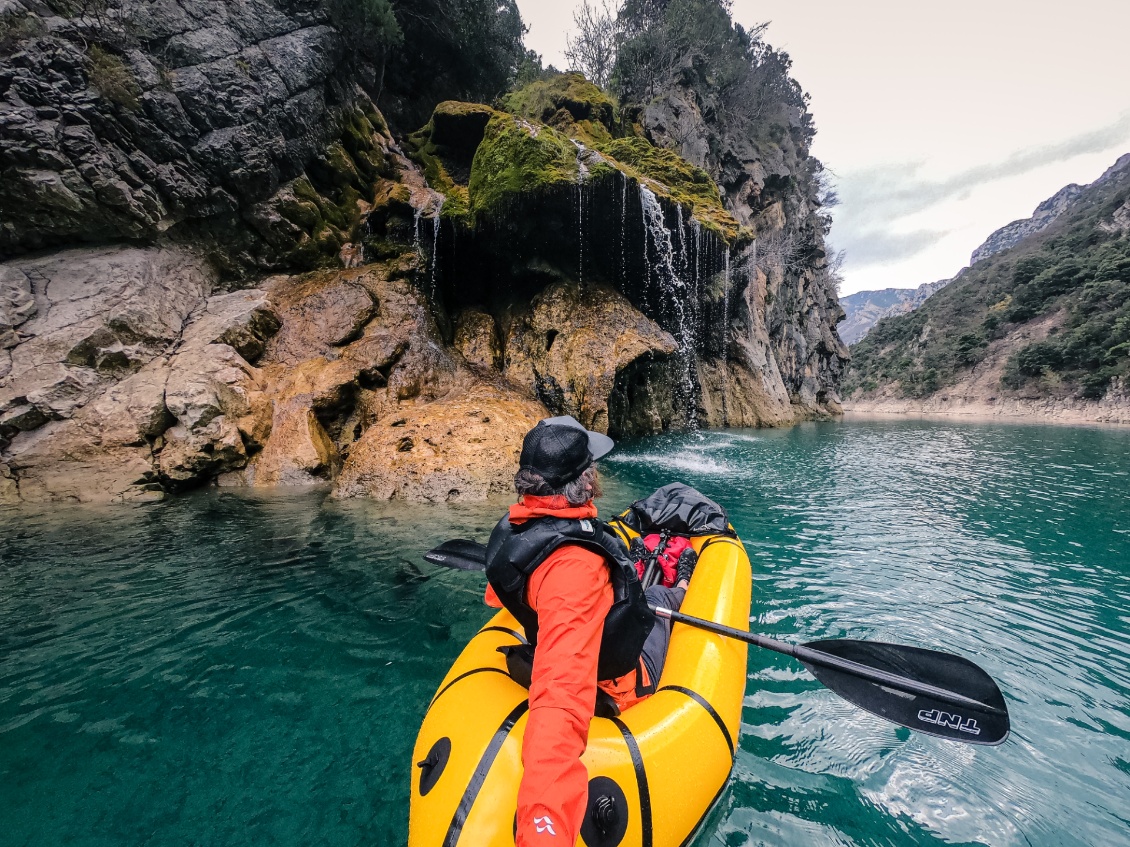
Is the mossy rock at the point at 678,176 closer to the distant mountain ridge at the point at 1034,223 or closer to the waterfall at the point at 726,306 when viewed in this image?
the waterfall at the point at 726,306

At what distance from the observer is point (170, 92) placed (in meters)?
10.3

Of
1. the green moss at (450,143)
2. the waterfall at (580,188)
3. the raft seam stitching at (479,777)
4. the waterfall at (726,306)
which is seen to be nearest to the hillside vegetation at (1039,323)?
the waterfall at (726,306)

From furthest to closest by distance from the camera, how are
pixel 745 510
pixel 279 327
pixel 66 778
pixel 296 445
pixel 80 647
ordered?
pixel 279 327 → pixel 296 445 → pixel 745 510 → pixel 80 647 → pixel 66 778

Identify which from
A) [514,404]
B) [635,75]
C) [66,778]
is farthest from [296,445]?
[635,75]

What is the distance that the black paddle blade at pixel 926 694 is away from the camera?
82.4 inches

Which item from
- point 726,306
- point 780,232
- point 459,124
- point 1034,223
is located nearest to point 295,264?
point 459,124

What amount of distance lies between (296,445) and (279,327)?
3.84 m

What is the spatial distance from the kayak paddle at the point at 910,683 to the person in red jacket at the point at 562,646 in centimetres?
88

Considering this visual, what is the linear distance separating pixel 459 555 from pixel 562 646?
2139 millimetres

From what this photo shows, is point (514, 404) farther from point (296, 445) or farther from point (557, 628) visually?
point (557, 628)

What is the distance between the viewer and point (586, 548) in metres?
1.81

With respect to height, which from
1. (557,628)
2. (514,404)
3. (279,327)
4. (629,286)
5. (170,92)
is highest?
(170,92)

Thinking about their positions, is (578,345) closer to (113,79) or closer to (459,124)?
(459,124)

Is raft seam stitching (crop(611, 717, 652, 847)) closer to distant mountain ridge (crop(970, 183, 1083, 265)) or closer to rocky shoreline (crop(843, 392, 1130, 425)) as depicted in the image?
rocky shoreline (crop(843, 392, 1130, 425))
